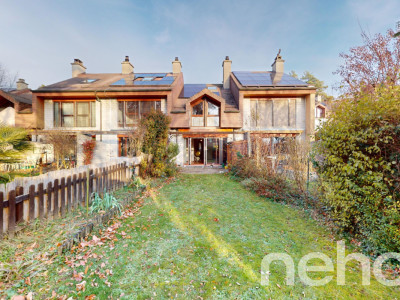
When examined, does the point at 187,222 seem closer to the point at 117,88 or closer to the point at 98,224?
the point at 98,224

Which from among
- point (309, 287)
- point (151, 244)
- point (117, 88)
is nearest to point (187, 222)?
point (151, 244)

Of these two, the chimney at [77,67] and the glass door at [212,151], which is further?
the chimney at [77,67]

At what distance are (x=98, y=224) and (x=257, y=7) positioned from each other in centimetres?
1933

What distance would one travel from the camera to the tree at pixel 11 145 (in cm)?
328

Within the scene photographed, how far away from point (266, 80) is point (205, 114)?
6.39 metres

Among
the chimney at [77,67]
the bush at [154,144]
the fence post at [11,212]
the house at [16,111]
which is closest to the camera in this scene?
the fence post at [11,212]

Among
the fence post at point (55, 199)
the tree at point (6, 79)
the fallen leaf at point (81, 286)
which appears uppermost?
the tree at point (6, 79)

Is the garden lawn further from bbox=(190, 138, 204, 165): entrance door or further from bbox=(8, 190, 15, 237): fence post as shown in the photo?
bbox=(190, 138, 204, 165): entrance door

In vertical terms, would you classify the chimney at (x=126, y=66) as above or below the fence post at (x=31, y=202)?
above

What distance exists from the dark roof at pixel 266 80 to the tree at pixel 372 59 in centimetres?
347

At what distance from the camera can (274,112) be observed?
13.8 metres

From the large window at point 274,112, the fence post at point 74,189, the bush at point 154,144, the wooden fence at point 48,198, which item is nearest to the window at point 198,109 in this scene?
the large window at point 274,112

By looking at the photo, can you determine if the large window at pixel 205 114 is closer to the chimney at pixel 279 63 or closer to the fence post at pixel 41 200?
the chimney at pixel 279 63

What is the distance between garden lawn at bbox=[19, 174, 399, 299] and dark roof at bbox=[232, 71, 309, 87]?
11.4 meters
